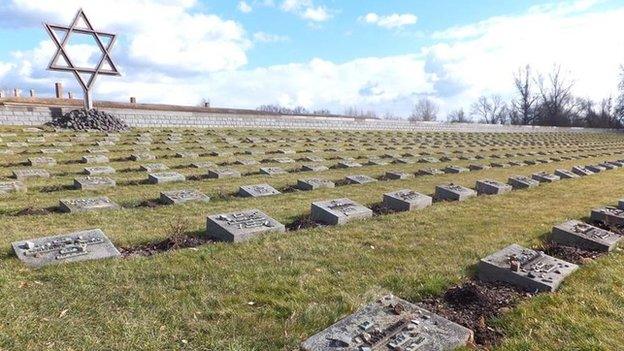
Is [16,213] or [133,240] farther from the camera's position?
[16,213]

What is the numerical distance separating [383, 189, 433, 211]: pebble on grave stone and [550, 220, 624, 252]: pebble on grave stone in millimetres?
2287

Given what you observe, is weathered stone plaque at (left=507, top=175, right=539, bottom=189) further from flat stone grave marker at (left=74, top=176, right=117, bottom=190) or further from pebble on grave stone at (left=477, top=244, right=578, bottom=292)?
flat stone grave marker at (left=74, top=176, right=117, bottom=190)

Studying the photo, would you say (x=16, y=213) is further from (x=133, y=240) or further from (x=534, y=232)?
(x=534, y=232)

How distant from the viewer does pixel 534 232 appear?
6.58 metres

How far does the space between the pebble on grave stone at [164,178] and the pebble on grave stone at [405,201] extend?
202 inches

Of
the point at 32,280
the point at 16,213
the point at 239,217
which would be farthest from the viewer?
the point at 16,213

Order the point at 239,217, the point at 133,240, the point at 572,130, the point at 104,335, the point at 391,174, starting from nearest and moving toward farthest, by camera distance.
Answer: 1. the point at 104,335
2. the point at 133,240
3. the point at 239,217
4. the point at 391,174
5. the point at 572,130

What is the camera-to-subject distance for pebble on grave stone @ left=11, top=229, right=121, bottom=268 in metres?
4.57

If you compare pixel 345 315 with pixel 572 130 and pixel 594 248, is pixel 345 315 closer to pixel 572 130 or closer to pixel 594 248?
pixel 594 248

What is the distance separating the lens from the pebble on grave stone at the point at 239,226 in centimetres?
568

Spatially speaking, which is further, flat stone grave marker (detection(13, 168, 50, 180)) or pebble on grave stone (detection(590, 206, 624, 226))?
flat stone grave marker (detection(13, 168, 50, 180))

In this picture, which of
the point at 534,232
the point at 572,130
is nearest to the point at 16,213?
the point at 534,232

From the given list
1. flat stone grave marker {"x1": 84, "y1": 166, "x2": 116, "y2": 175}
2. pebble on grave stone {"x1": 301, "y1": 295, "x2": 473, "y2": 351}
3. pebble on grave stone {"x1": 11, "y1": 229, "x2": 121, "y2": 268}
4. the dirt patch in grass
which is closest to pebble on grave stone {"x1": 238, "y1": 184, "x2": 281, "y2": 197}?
pebble on grave stone {"x1": 11, "y1": 229, "x2": 121, "y2": 268}

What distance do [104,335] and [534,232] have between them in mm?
5852
